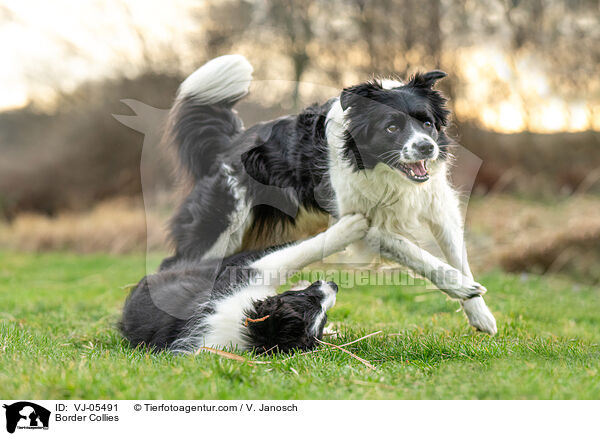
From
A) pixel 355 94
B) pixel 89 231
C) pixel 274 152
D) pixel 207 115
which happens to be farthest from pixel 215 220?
→ pixel 89 231

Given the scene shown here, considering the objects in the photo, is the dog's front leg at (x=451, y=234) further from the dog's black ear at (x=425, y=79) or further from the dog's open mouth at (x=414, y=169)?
the dog's black ear at (x=425, y=79)

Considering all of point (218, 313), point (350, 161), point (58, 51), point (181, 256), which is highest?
point (58, 51)

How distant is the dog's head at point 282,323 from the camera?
3.17 metres

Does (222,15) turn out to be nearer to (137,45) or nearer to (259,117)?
(137,45)

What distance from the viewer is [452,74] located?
32.3 feet

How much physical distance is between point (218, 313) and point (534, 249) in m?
5.84

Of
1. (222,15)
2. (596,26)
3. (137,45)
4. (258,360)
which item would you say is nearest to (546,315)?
(258,360)

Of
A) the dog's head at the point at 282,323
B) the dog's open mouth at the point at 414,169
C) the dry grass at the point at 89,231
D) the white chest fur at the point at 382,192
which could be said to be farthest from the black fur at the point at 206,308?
the dry grass at the point at 89,231

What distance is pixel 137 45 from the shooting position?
39.8 feet

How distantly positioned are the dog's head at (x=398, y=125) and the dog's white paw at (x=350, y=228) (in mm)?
351

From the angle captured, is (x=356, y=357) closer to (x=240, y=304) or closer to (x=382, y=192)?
(x=240, y=304)

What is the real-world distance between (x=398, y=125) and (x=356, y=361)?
149 cm

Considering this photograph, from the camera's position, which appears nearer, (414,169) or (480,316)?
(414,169)
